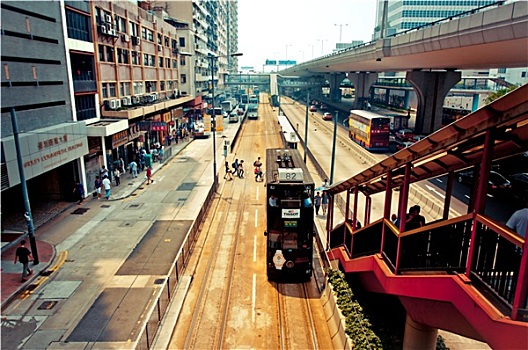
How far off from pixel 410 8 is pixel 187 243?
119 metres

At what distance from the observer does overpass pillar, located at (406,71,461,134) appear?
45625 mm

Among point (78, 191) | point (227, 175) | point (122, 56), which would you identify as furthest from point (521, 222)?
point (122, 56)

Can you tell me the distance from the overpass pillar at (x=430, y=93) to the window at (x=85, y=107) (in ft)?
118

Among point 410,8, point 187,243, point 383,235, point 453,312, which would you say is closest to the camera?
point 453,312

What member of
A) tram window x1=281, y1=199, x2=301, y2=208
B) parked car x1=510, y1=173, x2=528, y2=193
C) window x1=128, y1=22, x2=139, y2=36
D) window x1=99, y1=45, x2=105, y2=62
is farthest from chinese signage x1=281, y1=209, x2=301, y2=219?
window x1=128, y1=22, x2=139, y2=36

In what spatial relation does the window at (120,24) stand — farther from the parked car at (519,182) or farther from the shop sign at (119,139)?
the parked car at (519,182)

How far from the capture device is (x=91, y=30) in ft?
92.7

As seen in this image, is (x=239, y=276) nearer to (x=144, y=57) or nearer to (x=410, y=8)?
(x=144, y=57)

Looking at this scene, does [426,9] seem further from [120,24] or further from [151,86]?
[120,24]

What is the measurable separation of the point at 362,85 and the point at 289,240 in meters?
62.7

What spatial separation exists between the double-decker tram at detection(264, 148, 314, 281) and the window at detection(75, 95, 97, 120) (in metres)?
17.8

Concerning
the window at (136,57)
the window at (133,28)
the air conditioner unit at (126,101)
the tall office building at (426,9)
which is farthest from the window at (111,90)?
the tall office building at (426,9)

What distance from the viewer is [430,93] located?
46.4 m

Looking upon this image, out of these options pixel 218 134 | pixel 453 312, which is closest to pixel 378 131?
pixel 218 134
